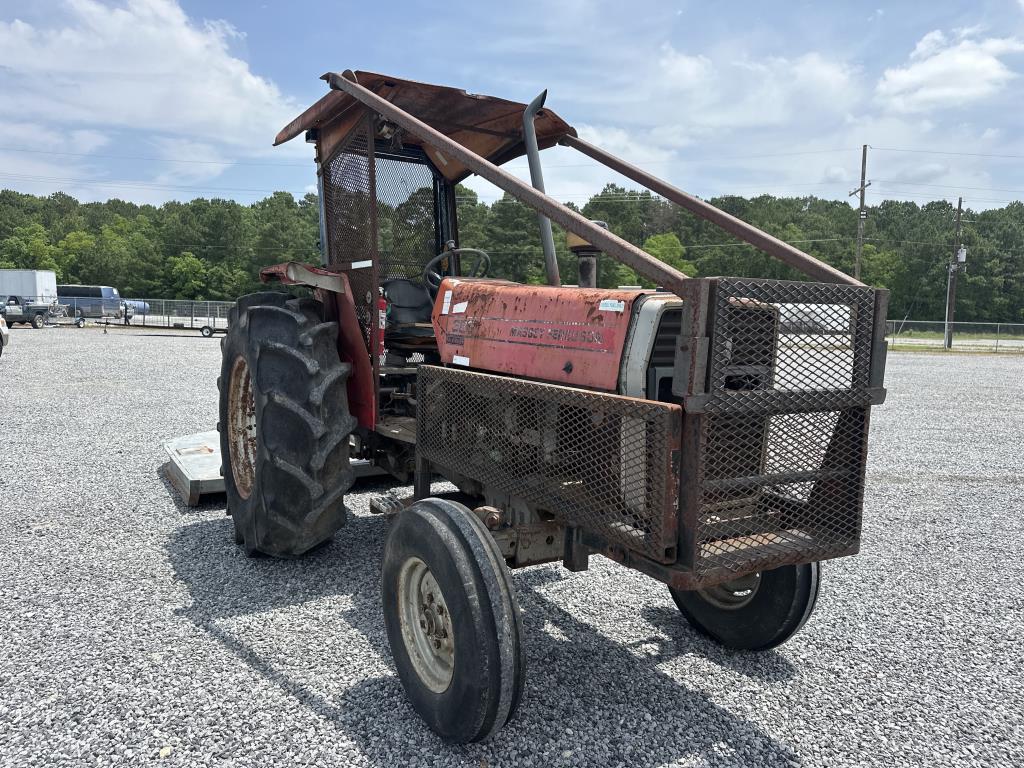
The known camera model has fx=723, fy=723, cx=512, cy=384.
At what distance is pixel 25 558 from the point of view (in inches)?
165

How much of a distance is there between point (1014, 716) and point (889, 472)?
479 centimetres

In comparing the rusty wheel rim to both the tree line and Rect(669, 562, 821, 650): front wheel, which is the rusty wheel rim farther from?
the tree line

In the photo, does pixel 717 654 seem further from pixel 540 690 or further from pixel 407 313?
pixel 407 313

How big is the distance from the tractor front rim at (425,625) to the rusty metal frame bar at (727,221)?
1856 millimetres

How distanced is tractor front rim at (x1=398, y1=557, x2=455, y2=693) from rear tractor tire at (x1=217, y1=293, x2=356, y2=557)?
1.08 metres

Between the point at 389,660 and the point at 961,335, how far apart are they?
43.1 meters

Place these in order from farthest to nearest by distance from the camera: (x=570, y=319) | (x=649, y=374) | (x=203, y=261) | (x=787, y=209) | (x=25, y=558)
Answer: (x=787, y=209), (x=203, y=261), (x=25, y=558), (x=570, y=319), (x=649, y=374)

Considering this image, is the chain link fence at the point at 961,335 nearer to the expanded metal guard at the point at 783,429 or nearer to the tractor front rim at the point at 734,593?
the tractor front rim at the point at 734,593

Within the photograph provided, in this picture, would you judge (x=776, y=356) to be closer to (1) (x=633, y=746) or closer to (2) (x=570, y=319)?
(2) (x=570, y=319)

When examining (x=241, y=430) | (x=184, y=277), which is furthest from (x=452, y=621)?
(x=184, y=277)

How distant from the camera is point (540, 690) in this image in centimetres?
289

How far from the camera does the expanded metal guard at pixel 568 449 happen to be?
2.26 m

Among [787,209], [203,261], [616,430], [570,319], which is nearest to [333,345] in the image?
[570,319]

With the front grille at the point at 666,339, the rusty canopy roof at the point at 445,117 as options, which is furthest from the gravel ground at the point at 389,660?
the rusty canopy roof at the point at 445,117
